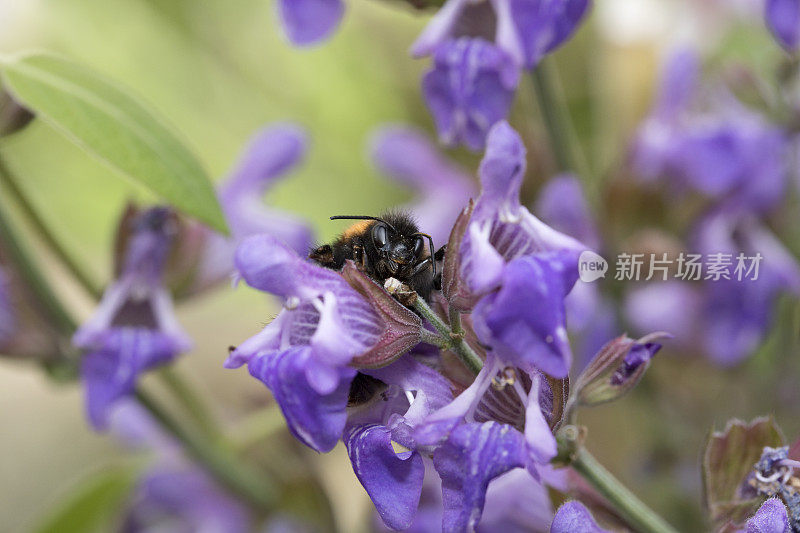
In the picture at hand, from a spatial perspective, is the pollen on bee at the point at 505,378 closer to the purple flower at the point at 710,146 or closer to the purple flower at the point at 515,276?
the purple flower at the point at 515,276

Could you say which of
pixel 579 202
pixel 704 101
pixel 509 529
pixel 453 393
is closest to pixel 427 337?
Answer: pixel 453 393

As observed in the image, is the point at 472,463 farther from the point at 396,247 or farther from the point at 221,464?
the point at 221,464

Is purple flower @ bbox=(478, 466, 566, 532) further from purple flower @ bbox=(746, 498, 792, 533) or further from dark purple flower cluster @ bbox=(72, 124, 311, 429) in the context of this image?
dark purple flower cluster @ bbox=(72, 124, 311, 429)

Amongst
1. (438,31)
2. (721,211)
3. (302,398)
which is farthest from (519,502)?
(721,211)

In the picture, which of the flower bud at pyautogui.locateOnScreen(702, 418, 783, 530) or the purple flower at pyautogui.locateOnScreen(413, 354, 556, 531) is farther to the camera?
the flower bud at pyautogui.locateOnScreen(702, 418, 783, 530)

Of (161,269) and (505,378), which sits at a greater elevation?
(505,378)

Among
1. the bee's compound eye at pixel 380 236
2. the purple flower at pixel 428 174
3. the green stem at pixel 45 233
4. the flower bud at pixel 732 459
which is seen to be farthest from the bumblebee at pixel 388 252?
the purple flower at pixel 428 174

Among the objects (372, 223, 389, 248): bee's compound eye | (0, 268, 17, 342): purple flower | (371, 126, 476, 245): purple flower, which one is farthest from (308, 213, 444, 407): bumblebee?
(371, 126, 476, 245): purple flower
